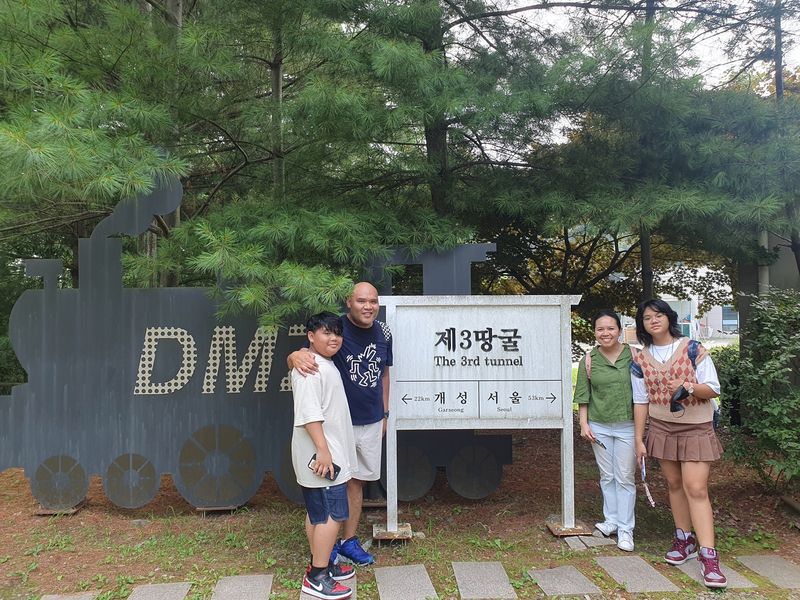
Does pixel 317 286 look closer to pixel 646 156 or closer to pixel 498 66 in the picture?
pixel 498 66

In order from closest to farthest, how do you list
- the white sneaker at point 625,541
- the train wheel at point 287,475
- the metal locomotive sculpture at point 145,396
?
the white sneaker at point 625,541
the metal locomotive sculpture at point 145,396
the train wheel at point 287,475

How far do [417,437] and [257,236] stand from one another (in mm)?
1899

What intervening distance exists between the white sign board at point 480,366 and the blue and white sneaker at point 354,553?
0.32 m

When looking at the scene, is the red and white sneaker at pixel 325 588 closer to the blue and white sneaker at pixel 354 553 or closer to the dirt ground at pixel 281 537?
the dirt ground at pixel 281 537

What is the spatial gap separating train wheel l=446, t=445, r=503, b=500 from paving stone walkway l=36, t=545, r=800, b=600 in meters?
0.92

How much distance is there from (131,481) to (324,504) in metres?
2.02

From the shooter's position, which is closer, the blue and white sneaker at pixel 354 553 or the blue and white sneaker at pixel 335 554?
the blue and white sneaker at pixel 335 554

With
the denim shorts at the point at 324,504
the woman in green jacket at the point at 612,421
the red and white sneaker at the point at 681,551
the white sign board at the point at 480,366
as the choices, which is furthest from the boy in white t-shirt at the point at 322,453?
the red and white sneaker at the point at 681,551

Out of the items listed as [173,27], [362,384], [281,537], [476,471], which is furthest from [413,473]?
[173,27]

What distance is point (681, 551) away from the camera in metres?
3.19

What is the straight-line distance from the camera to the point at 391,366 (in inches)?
139

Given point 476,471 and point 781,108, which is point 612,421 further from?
point 781,108

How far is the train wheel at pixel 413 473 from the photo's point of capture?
13.4 ft

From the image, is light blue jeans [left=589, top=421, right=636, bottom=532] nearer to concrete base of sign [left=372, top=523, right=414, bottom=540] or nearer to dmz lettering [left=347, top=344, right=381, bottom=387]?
concrete base of sign [left=372, top=523, right=414, bottom=540]
